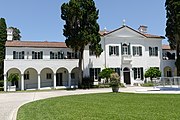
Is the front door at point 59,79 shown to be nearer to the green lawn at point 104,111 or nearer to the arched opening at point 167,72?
the arched opening at point 167,72

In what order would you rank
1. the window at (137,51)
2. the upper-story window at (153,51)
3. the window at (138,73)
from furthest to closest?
1. the upper-story window at (153,51)
2. the window at (137,51)
3. the window at (138,73)

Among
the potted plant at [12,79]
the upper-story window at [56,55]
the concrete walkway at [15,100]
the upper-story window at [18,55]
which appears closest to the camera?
the concrete walkway at [15,100]

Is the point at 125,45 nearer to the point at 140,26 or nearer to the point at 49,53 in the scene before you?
the point at 140,26

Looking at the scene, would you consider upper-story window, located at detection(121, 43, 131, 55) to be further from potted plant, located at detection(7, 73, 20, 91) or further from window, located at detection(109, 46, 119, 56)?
potted plant, located at detection(7, 73, 20, 91)

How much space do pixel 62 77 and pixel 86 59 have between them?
5.86 meters

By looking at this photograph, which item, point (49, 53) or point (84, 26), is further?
point (49, 53)

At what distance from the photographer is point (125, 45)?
1663 inches

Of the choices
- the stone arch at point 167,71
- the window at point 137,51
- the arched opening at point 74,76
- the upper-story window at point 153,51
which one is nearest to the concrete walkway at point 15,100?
the arched opening at point 74,76

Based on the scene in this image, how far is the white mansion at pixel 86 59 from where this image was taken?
3853cm

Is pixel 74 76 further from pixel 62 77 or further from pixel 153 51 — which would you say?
pixel 153 51

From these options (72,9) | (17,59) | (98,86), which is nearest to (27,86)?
(17,59)

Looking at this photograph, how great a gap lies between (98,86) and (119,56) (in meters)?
7.17

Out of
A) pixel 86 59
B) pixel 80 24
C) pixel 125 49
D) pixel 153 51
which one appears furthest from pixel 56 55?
pixel 153 51

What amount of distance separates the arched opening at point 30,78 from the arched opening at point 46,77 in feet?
3.37
